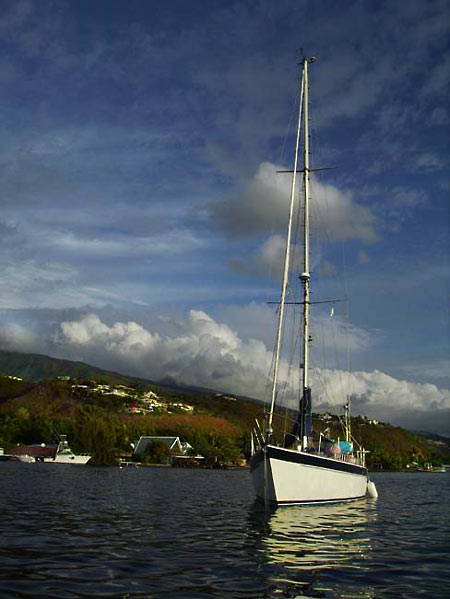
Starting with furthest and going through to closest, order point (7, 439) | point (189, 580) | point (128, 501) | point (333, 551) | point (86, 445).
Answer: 1. point (7, 439)
2. point (86, 445)
3. point (128, 501)
4. point (333, 551)
5. point (189, 580)

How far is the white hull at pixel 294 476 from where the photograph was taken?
36344 mm

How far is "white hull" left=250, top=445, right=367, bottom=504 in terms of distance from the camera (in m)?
36.3

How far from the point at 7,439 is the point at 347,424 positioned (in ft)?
521

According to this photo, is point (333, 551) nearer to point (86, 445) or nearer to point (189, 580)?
point (189, 580)

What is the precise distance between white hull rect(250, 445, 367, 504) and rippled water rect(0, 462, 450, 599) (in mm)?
1184

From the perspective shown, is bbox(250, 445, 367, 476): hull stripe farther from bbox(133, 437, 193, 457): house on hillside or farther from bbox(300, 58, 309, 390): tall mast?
bbox(133, 437, 193, 457): house on hillside

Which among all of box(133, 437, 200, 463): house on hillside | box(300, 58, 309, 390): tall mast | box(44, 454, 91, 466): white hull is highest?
box(300, 58, 309, 390): tall mast

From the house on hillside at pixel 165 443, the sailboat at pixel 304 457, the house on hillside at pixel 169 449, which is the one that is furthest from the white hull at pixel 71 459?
the sailboat at pixel 304 457

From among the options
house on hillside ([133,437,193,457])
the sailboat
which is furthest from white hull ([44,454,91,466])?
the sailboat

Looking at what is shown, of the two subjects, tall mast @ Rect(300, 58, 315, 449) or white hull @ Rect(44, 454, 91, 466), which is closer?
tall mast @ Rect(300, 58, 315, 449)

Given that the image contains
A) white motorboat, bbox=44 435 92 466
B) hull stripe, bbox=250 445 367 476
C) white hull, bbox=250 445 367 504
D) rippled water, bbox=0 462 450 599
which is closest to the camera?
rippled water, bbox=0 462 450 599

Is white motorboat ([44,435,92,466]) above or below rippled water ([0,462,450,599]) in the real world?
below

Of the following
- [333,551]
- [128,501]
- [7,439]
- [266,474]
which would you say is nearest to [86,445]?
[7,439]

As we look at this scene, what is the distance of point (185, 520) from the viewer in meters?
33.5
